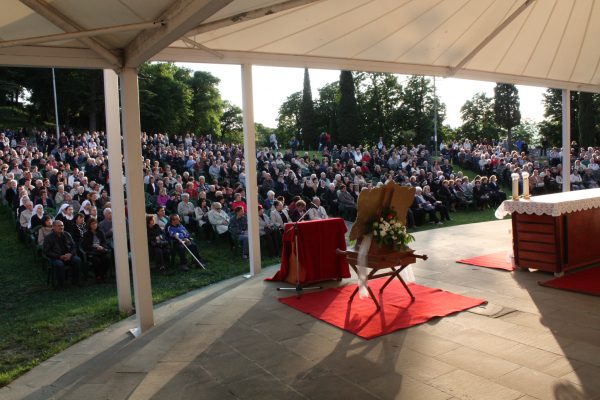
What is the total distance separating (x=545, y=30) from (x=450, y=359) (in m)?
6.06

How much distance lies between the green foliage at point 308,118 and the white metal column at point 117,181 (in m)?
32.4

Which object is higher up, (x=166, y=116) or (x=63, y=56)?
(x=166, y=116)

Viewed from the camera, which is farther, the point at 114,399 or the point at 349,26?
the point at 349,26

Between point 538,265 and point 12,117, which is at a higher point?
point 12,117

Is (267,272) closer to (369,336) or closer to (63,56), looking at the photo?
(369,336)

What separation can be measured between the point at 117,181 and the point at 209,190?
6.93m

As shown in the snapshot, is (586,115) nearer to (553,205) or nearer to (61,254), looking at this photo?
(553,205)

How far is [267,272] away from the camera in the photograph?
762 centimetres

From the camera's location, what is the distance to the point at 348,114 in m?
34.2

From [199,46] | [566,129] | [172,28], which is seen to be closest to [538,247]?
[199,46]

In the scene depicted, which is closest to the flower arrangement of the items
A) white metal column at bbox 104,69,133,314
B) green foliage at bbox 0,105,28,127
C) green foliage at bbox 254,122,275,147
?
white metal column at bbox 104,69,133,314

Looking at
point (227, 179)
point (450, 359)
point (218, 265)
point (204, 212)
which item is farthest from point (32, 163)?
point (450, 359)

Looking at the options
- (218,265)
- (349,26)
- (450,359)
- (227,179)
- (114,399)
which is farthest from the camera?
(227,179)

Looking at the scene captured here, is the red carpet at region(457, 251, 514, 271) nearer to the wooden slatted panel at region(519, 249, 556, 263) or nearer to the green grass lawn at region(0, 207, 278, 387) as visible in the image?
the wooden slatted panel at region(519, 249, 556, 263)
